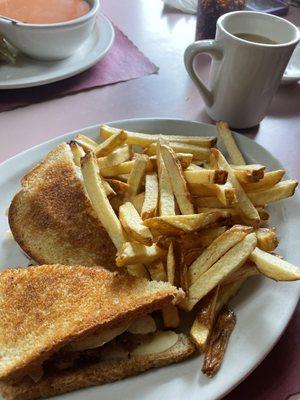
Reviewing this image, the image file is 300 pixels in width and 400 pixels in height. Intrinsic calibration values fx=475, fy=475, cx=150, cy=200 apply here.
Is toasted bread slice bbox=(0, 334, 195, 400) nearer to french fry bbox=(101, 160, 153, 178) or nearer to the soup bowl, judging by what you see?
french fry bbox=(101, 160, 153, 178)

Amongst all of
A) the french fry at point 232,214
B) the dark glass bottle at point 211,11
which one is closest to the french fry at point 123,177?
the french fry at point 232,214

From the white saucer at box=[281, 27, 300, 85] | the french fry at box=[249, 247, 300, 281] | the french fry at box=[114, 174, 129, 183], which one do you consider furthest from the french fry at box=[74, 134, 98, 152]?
the white saucer at box=[281, 27, 300, 85]

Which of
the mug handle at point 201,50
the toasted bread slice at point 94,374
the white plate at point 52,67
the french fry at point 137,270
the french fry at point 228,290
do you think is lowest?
the toasted bread slice at point 94,374

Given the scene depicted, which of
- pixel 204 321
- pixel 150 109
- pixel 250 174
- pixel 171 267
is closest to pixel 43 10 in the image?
pixel 150 109

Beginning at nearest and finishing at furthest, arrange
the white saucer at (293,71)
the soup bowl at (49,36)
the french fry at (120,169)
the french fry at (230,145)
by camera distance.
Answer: the french fry at (120,169) < the french fry at (230,145) < the soup bowl at (49,36) < the white saucer at (293,71)

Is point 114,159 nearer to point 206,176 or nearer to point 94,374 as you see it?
point 206,176

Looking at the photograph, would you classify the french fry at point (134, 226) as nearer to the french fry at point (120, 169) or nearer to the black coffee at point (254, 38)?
the french fry at point (120, 169)

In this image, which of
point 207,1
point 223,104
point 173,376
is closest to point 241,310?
point 173,376
